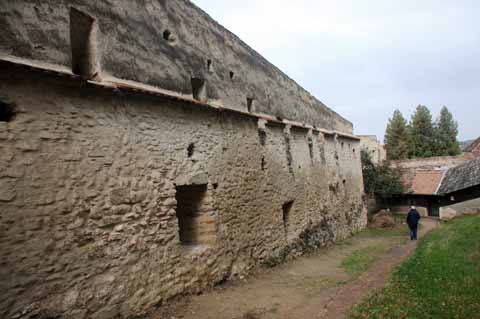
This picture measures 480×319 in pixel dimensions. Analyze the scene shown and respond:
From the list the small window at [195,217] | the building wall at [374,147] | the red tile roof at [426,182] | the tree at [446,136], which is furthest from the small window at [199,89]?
the tree at [446,136]

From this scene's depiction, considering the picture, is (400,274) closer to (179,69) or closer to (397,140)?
(179,69)

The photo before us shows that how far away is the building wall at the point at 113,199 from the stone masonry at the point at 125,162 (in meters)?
0.02

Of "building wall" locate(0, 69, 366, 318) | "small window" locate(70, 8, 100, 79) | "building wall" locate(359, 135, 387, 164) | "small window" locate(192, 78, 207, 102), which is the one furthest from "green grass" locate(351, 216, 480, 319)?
"building wall" locate(359, 135, 387, 164)

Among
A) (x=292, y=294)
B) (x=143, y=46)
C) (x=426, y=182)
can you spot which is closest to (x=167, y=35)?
(x=143, y=46)

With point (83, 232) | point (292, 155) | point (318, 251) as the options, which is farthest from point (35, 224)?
point (318, 251)

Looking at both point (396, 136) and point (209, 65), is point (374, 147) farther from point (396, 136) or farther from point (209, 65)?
point (209, 65)

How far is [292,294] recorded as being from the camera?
6086 millimetres

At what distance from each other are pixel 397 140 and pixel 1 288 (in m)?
38.2

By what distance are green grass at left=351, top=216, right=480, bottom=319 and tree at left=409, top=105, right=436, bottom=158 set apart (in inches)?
1185

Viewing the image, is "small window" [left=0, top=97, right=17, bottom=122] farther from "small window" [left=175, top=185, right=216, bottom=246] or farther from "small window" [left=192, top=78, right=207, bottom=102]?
"small window" [left=192, top=78, right=207, bottom=102]

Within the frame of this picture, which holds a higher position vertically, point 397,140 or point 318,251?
point 397,140

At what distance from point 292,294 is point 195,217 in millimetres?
2339

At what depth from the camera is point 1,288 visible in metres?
3.26

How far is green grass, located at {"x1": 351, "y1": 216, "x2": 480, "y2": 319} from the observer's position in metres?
4.60
